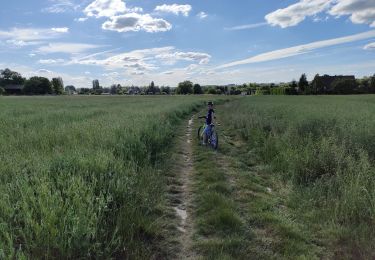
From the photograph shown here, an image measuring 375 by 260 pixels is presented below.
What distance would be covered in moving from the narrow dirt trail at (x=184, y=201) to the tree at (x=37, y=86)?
13460 cm

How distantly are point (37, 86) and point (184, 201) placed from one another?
139952mm

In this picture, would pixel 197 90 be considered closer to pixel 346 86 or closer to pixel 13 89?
pixel 346 86

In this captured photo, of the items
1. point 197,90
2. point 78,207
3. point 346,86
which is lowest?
point 78,207

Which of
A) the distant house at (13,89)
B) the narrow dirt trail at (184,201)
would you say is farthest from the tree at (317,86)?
the distant house at (13,89)

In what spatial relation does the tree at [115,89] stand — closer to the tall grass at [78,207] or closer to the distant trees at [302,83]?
the distant trees at [302,83]

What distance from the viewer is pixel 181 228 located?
5.54 m

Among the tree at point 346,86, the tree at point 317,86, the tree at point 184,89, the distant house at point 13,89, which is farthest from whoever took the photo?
the tree at point 184,89

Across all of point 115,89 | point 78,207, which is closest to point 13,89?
point 115,89

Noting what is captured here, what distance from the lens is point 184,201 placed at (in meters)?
6.88

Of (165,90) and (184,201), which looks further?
(165,90)

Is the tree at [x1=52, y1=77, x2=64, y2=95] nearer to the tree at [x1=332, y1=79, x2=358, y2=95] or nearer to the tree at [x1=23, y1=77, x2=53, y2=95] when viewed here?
the tree at [x1=23, y1=77, x2=53, y2=95]

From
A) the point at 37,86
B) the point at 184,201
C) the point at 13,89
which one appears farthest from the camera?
the point at 13,89

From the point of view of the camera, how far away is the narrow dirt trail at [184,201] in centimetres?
489

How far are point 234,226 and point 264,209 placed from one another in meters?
1.08
